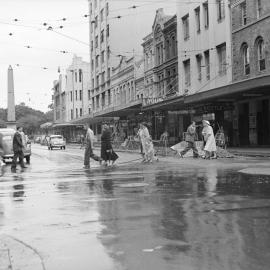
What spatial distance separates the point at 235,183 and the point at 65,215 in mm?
5499

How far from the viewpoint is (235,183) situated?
1327 centimetres

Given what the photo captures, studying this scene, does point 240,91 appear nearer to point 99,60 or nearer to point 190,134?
point 190,134

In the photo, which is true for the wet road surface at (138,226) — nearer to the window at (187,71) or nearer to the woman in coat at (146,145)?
the woman in coat at (146,145)

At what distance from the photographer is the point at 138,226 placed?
7.84m

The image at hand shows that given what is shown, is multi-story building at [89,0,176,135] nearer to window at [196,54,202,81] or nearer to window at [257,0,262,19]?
window at [196,54,202,81]

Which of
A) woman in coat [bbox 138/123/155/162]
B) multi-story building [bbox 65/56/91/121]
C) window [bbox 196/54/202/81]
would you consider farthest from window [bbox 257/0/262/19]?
multi-story building [bbox 65/56/91/121]

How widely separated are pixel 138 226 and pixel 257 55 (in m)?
27.0

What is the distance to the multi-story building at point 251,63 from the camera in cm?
3212

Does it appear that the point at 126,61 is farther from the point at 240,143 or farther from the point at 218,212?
the point at 218,212

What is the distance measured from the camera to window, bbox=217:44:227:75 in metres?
37.4

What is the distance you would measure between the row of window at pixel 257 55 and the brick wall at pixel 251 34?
0.30 feet

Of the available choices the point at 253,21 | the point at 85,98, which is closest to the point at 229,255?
the point at 253,21

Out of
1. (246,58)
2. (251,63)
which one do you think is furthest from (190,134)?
(246,58)

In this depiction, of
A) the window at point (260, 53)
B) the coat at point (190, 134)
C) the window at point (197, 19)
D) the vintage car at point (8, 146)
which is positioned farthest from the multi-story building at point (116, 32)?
the coat at point (190, 134)
